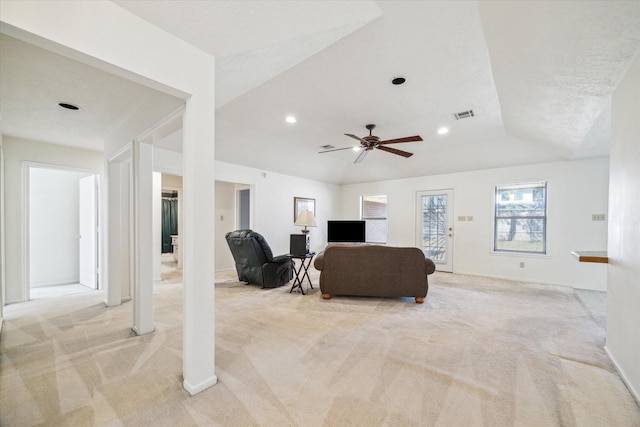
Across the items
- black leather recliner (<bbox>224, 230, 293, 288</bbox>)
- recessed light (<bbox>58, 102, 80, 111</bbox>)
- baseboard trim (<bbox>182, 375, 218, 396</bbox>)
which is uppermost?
recessed light (<bbox>58, 102, 80, 111</bbox>)

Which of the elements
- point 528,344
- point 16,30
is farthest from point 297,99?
point 528,344

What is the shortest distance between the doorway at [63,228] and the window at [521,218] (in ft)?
25.9

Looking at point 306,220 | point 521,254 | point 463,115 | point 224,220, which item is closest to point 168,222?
point 224,220

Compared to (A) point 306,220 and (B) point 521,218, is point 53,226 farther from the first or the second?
(B) point 521,218

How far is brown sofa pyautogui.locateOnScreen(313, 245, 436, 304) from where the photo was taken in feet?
12.8

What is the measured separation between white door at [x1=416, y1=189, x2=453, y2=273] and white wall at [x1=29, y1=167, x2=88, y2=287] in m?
7.33

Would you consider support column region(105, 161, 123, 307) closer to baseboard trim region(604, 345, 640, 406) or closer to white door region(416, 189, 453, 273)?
baseboard trim region(604, 345, 640, 406)

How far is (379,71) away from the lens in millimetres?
2848

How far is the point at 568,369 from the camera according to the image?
2217 millimetres

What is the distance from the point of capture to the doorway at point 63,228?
479 cm

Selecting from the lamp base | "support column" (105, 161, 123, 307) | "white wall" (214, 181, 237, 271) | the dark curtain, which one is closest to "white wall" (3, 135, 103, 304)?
"support column" (105, 161, 123, 307)

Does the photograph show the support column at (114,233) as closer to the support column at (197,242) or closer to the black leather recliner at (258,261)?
the black leather recliner at (258,261)

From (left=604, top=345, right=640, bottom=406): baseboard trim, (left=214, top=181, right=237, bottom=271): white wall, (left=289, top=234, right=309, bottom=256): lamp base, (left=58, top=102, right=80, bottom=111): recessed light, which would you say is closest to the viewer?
(left=604, top=345, right=640, bottom=406): baseboard trim

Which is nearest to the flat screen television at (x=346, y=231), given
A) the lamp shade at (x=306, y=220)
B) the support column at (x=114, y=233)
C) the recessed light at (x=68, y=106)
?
the lamp shade at (x=306, y=220)
